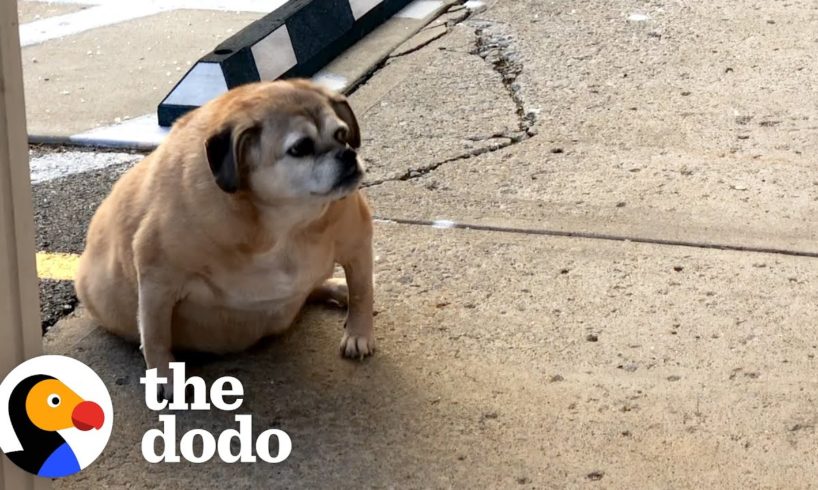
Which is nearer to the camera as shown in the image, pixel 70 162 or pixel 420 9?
pixel 70 162

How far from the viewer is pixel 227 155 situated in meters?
3.00

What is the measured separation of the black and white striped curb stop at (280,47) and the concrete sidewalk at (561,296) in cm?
34

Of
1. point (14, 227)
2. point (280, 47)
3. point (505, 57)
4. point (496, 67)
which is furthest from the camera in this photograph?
point (505, 57)

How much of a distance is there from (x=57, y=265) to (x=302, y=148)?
138 cm

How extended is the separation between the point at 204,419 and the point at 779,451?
1.49m

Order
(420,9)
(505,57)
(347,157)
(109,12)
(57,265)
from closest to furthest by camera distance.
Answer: (347,157) → (57,265) → (505,57) → (420,9) → (109,12)

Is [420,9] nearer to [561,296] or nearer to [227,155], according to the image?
[561,296]

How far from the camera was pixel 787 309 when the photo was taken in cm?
363

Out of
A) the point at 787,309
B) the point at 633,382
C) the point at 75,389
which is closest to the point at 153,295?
the point at 75,389

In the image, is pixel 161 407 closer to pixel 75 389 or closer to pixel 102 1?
pixel 75 389

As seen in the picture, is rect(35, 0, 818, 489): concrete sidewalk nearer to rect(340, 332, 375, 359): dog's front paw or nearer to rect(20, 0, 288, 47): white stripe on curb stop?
rect(340, 332, 375, 359): dog's front paw

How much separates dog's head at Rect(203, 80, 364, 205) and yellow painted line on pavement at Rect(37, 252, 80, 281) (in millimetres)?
1156

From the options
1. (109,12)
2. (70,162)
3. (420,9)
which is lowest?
(420,9)

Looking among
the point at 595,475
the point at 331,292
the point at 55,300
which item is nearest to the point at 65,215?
the point at 55,300
